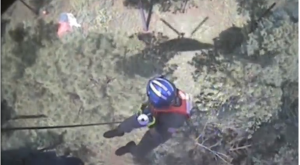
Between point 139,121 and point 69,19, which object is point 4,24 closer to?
point 69,19

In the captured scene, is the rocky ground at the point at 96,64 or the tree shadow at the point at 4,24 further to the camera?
the tree shadow at the point at 4,24

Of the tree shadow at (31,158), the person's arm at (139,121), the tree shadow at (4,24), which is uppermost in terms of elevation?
the tree shadow at (4,24)

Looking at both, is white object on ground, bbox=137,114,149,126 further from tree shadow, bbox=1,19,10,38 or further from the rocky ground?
tree shadow, bbox=1,19,10,38

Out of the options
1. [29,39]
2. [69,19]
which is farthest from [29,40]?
[69,19]

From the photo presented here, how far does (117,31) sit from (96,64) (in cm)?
12

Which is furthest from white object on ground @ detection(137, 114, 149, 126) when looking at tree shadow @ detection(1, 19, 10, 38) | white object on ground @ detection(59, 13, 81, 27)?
tree shadow @ detection(1, 19, 10, 38)

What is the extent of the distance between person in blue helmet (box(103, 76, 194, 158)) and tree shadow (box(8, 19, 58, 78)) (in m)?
0.36

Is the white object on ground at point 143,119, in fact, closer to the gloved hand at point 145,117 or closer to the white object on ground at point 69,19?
the gloved hand at point 145,117

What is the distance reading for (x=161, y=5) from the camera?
1632 millimetres

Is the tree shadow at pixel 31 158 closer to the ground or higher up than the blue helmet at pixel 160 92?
closer to the ground

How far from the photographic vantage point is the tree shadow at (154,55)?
5.32 feet

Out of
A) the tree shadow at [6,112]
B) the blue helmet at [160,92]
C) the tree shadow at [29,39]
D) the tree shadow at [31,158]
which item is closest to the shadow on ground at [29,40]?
the tree shadow at [29,39]

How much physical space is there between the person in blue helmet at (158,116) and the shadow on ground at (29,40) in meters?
0.36

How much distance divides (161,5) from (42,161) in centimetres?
62
